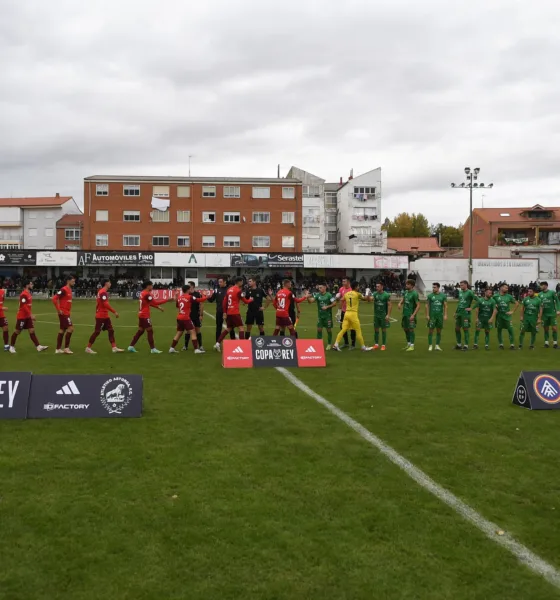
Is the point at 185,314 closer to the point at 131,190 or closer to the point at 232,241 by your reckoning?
the point at 232,241

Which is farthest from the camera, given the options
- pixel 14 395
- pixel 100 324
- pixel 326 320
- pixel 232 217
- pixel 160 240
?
pixel 232 217

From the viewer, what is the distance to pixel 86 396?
29.9 ft

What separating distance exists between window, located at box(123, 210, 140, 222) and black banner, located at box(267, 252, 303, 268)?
17229 millimetres

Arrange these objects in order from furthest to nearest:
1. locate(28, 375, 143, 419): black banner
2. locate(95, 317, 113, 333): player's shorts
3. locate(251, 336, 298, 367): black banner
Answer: locate(95, 317, 113, 333): player's shorts < locate(251, 336, 298, 367): black banner < locate(28, 375, 143, 419): black banner

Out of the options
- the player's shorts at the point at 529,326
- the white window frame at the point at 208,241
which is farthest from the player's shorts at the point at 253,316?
the white window frame at the point at 208,241

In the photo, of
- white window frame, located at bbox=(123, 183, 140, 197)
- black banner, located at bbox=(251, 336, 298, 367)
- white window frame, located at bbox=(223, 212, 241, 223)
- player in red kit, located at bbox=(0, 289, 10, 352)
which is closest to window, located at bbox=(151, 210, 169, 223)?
white window frame, located at bbox=(123, 183, 140, 197)

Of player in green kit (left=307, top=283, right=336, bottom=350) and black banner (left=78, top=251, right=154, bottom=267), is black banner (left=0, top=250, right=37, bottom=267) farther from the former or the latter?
player in green kit (left=307, top=283, right=336, bottom=350)

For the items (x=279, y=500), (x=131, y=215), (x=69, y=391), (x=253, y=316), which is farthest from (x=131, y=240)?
(x=279, y=500)

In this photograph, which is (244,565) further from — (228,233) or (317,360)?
(228,233)

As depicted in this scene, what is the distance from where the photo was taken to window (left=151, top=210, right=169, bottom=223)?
66375 millimetres

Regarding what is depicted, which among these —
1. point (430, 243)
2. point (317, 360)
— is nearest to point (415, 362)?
point (317, 360)

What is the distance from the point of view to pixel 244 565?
14.8ft

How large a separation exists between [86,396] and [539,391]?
765cm

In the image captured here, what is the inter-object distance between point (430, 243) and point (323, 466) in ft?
312
